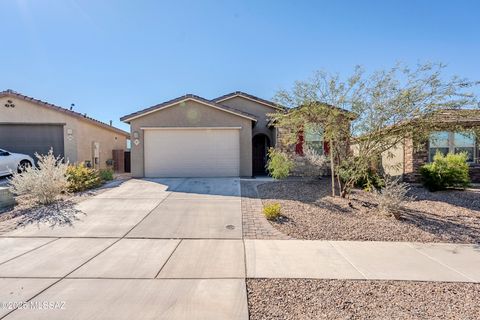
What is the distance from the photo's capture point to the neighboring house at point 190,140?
43.7ft

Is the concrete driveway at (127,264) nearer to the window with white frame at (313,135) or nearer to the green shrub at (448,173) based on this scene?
the window with white frame at (313,135)

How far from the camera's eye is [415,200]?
29.9 ft

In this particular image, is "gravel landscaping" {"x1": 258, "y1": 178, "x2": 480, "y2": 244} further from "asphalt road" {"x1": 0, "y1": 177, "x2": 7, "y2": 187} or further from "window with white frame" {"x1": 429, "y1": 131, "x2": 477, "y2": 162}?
"asphalt road" {"x1": 0, "y1": 177, "x2": 7, "y2": 187}

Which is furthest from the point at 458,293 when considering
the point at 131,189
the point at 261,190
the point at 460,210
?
the point at 131,189

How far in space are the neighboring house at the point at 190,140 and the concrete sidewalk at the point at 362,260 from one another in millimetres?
8336

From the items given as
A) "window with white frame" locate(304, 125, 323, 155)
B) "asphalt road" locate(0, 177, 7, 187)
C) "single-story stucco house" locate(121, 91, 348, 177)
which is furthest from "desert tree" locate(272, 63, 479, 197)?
"asphalt road" locate(0, 177, 7, 187)

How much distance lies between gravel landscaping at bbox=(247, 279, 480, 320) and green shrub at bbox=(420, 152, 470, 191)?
8035 millimetres

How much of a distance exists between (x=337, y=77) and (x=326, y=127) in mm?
1561

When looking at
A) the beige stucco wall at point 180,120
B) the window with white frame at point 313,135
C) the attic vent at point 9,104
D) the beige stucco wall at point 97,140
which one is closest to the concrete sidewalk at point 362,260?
the window with white frame at point 313,135

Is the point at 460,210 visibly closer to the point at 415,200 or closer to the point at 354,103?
the point at 415,200

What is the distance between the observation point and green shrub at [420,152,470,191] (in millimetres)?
10320

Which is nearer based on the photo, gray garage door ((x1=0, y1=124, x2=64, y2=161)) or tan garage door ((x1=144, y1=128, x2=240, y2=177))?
tan garage door ((x1=144, y1=128, x2=240, y2=177))

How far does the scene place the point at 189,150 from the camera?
13.5m

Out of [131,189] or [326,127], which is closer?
[326,127]
